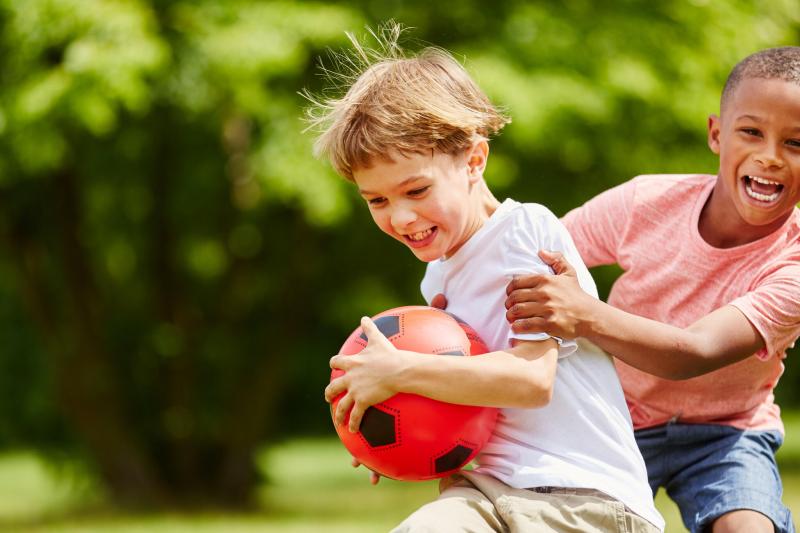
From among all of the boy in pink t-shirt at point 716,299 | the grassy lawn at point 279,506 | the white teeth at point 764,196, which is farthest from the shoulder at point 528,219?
the grassy lawn at point 279,506

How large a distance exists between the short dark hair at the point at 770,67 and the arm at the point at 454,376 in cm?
133

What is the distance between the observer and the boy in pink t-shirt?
3.69 meters

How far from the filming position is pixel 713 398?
4277mm

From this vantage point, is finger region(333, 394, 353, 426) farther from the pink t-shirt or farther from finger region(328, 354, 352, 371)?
the pink t-shirt

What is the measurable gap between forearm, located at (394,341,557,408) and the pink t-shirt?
99 centimetres

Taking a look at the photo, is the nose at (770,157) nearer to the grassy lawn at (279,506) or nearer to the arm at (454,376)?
the arm at (454,376)

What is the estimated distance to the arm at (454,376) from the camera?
333 centimetres

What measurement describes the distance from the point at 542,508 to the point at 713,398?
118cm

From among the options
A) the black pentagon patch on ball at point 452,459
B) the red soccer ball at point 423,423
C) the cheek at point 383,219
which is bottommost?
the black pentagon patch on ball at point 452,459

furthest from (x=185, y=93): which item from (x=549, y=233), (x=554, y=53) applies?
(x=549, y=233)

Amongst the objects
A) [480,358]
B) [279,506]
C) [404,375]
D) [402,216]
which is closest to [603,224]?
[402,216]

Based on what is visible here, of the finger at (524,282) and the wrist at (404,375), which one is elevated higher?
the finger at (524,282)

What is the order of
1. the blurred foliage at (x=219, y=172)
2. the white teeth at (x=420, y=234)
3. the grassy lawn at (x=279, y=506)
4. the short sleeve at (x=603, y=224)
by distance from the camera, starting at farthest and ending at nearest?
1. the grassy lawn at (x=279, y=506)
2. the blurred foliage at (x=219, y=172)
3. the short sleeve at (x=603, y=224)
4. the white teeth at (x=420, y=234)

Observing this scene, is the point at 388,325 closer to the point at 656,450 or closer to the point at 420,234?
the point at 420,234
